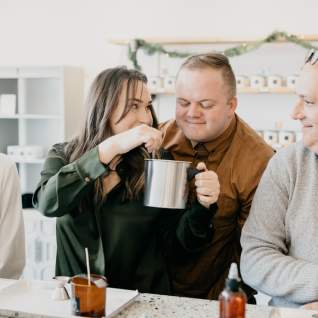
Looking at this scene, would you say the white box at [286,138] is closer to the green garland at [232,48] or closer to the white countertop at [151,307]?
the green garland at [232,48]

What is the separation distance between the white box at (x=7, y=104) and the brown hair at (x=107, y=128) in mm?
2982

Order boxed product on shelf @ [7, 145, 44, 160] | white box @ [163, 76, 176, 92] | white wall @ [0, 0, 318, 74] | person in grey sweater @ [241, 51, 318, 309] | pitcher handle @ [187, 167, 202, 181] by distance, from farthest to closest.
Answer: boxed product on shelf @ [7, 145, 44, 160]
white wall @ [0, 0, 318, 74]
white box @ [163, 76, 176, 92]
pitcher handle @ [187, 167, 202, 181]
person in grey sweater @ [241, 51, 318, 309]

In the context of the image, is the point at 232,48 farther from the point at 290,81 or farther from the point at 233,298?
the point at 233,298

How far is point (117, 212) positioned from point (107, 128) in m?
0.25

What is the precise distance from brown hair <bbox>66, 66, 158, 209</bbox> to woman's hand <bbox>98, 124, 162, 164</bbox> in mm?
138

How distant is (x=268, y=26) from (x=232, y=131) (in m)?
2.76

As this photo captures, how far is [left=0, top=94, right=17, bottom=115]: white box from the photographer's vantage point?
4574mm

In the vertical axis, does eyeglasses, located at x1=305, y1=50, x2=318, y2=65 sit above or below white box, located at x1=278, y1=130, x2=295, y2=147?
above

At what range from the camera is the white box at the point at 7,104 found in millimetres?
4574

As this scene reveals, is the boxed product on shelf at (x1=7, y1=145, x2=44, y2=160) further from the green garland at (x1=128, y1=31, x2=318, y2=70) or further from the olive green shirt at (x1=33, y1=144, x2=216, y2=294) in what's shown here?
the olive green shirt at (x1=33, y1=144, x2=216, y2=294)

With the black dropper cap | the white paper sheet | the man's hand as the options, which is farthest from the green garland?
the black dropper cap

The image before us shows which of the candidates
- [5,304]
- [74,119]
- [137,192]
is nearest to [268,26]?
[74,119]

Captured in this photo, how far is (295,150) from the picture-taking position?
1597 millimetres

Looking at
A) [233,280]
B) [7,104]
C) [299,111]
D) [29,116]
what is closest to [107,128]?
[299,111]
